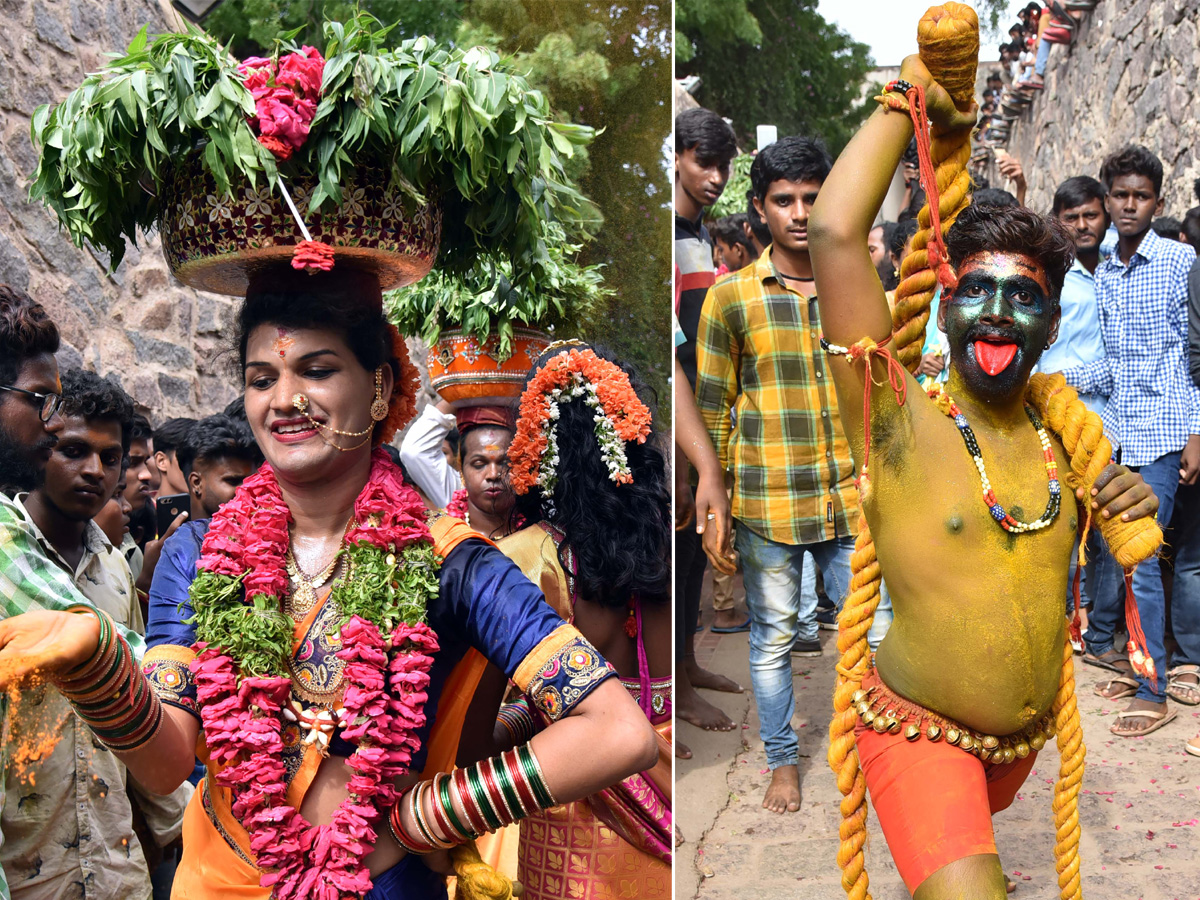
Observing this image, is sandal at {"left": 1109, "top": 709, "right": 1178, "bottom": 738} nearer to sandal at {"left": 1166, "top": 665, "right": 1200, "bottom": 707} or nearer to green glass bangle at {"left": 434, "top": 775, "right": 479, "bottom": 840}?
sandal at {"left": 1166, "top": 665, "right": 1200, "bottom": 707}

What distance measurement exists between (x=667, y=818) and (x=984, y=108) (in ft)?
42.1

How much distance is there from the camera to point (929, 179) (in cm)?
A: 237

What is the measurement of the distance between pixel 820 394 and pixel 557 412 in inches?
49.0

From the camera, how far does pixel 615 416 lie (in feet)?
11.1

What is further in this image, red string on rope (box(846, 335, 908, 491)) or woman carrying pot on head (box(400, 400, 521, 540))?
woman carrying pot on head (box(400, 400, 521, 540))

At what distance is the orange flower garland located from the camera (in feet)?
11.1

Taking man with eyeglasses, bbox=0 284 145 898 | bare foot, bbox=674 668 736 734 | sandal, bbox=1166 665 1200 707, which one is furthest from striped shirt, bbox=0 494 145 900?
sandal, bbox=1166 665 1200 707

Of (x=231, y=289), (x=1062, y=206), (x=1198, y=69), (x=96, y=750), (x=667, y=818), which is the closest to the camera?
(x=231, y=289)

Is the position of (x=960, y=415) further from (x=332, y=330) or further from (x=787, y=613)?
(x=787, y=613)

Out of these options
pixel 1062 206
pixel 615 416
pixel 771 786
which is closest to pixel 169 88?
pixel 615 416

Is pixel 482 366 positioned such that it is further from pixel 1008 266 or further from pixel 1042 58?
pixel 1042 58

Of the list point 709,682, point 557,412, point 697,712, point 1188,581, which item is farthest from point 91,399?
point 1188,581

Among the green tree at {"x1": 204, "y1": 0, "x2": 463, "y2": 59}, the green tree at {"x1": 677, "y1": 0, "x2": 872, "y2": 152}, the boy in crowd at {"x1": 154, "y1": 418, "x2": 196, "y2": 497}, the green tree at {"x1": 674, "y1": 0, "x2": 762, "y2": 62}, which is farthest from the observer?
the green tree at {"x1": 677, "y1": 0, "x2": 872, "y2": 152}

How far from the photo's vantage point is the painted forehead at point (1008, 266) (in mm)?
2496
